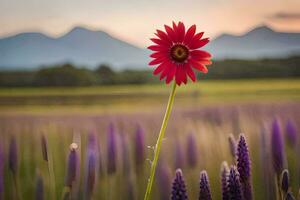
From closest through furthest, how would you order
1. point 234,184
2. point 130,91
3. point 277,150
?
1. point 234,184
2. point 277,150
3. point 130,91

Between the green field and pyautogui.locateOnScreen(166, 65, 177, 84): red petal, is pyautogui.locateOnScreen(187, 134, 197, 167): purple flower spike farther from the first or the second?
pyautogui.locateOnScreen(166, 65, 177, 84): red petal

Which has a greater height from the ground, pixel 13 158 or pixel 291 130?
pixel 291 130

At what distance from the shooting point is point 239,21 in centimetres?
154

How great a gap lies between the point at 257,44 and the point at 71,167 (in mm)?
718

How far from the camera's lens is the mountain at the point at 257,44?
1550mm

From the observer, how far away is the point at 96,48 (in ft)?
4.94

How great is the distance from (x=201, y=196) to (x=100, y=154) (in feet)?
1.22

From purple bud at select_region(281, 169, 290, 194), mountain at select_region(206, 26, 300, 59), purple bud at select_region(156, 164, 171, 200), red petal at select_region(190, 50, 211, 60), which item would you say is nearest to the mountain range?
mountain at select_region(206, 26, 300, 59)

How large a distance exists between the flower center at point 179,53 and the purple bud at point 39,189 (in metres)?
0.54

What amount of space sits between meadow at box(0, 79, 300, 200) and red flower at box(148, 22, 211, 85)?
213mm

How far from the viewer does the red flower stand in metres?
1.29

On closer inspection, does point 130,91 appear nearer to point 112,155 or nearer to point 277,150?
point 112,155

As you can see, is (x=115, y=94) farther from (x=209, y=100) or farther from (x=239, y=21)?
(x=239, y=21)

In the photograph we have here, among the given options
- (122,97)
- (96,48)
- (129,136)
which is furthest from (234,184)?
(96,48)
